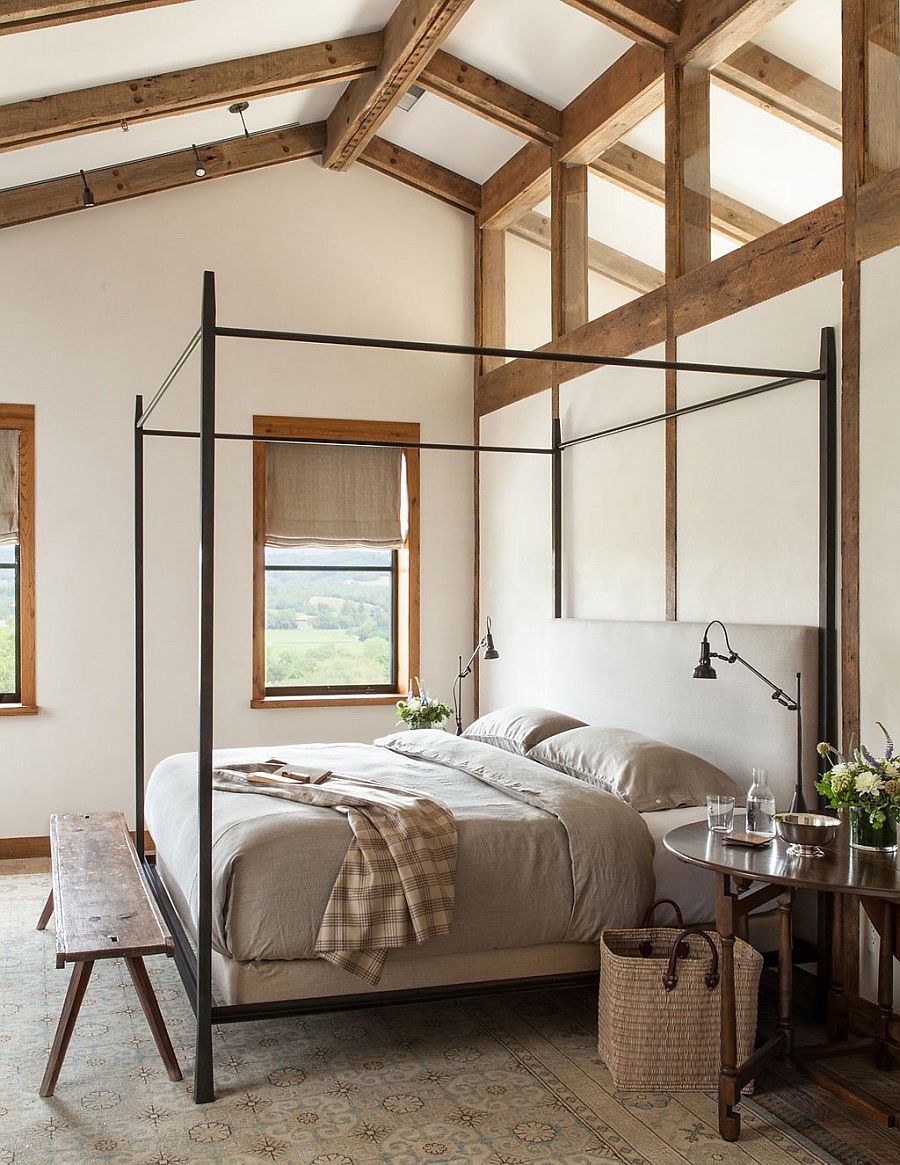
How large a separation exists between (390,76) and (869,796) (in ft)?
12.6

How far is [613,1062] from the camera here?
318cm

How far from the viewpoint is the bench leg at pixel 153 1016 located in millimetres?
3230

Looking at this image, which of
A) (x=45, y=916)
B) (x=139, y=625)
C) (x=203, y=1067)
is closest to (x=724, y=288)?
(x=139, y=625)

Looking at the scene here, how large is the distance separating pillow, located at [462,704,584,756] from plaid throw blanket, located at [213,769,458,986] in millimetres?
1349

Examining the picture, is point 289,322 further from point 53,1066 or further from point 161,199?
point 53,1066

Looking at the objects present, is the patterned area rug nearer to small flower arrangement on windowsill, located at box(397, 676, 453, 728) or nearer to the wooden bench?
the wooden bench

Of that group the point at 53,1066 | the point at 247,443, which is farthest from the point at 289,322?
the point at 53,1066

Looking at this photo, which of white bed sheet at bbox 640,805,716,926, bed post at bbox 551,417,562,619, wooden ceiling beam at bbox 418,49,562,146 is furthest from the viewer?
bed post at bbox 551,417,562,619

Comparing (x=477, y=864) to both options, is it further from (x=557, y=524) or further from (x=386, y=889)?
(x=557, y=524)

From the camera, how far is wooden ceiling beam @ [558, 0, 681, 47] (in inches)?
176

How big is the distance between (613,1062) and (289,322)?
4.53 metres

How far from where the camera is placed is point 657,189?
486cm

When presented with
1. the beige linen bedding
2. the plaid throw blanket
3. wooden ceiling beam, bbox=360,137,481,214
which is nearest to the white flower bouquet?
the beige linen bedding

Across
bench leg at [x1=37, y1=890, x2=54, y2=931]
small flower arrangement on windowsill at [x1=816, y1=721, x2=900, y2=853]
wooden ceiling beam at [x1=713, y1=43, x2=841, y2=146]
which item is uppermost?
wooden ceiling beam at [x1=713, y1=43, x2=841, y2=146]
